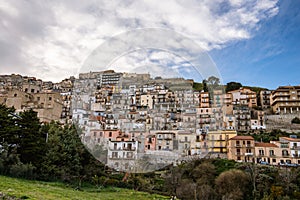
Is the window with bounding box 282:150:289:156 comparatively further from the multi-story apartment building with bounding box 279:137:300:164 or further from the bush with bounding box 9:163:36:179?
the bush with bounding box 9:163:36:179

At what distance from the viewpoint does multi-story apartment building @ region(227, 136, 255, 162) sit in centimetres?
2361

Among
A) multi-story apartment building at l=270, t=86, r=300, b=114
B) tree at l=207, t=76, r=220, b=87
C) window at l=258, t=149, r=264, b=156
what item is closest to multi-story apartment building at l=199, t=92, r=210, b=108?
tree at l=207, t=76, r=220, b=87

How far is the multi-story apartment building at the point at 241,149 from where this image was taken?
23609mm

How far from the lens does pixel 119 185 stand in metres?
15.9

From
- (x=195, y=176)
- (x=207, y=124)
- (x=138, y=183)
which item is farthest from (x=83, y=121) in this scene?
(x=195, y=176)

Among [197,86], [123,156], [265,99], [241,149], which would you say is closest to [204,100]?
[197,86]

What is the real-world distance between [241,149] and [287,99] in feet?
60.3

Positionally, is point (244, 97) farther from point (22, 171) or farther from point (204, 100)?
point (204, 100)

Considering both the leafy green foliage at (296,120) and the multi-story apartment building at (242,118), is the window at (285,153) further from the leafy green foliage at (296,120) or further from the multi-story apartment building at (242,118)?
the leafy green foliage at (296,120)

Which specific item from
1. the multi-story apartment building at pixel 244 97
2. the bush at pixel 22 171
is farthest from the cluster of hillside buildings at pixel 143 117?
the multi-story apartment building at pixel 244 97

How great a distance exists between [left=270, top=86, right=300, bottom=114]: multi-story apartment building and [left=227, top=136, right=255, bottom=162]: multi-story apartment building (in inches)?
627

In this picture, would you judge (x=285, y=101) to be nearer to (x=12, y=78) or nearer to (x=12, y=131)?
(x=12, y=131)

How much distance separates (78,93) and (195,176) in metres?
13.7

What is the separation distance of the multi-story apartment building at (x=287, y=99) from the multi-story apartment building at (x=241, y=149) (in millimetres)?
15924
